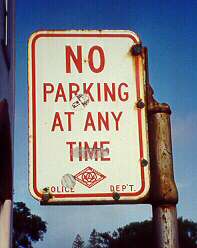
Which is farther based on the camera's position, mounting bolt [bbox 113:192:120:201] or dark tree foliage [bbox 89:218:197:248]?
dark tree foliage [bbox 89:218:197:248]

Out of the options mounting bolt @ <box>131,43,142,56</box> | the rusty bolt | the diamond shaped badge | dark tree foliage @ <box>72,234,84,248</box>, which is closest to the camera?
the diamond shaped badge

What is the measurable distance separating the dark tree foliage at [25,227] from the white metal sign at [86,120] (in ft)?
219

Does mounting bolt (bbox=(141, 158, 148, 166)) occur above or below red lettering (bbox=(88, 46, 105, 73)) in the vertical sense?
below

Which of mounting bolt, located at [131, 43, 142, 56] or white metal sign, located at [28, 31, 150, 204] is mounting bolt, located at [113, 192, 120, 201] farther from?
mounting bolt, located at [131, 43, 142, 56]

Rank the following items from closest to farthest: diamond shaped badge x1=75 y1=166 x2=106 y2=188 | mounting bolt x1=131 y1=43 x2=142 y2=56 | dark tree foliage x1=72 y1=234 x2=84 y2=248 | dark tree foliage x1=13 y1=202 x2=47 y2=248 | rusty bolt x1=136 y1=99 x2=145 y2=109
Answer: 1. diamond shaped badge x1=75 y1=166 x2=106 y2=188
2. rusty bolt x1=136 y1=99 x2=145 y2=109
3. mounting bolt x1=131 y1=43 x2=142 y2=56
4. dark tree foliage x1=13 y1=202 x2=47 y2=248
5. dark tree foliage x1=72 y1=234 x2=84 y2=248

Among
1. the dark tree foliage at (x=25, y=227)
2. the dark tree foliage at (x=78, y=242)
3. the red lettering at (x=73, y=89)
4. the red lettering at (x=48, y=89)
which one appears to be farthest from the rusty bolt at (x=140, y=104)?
the dark tree foliage at (x=78, y=242)

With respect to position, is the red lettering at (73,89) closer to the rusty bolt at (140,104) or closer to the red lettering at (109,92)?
the red lettering at (109,92)

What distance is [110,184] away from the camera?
71.6 inches

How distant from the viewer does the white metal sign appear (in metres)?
1.81

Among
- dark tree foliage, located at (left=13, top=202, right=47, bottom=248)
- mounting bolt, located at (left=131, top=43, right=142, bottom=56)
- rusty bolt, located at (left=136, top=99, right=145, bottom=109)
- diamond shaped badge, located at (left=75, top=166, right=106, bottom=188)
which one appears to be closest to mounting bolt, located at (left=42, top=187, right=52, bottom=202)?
diamond shaped badge, located at (left=75, top=166, right=106, bottom=188)

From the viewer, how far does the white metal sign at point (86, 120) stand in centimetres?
181

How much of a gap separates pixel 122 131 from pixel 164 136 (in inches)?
6.5

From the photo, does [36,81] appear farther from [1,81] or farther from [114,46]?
[1,81]

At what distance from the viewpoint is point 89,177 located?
1.79 metres
